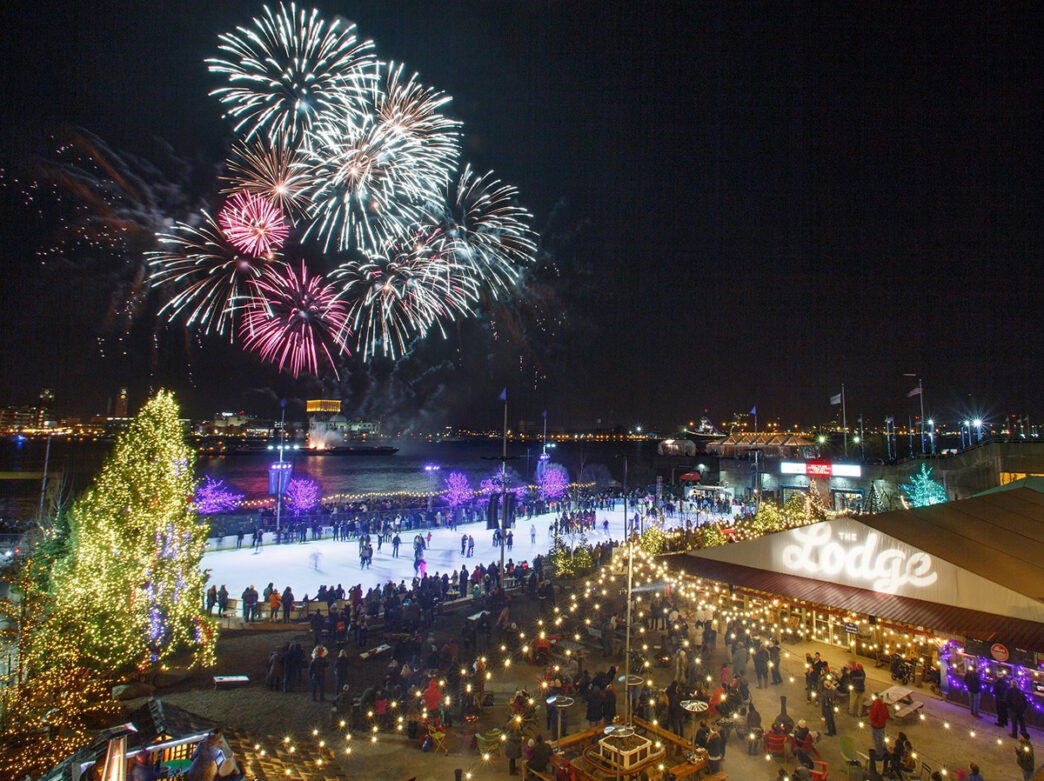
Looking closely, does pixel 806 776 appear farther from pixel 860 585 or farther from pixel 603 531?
pixel 603 531

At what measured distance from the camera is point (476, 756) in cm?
1041

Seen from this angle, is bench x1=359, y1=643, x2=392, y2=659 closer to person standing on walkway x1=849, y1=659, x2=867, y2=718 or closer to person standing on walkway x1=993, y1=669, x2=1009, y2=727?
person standing on walkway x1=849, y1=659, x2=867, y2=718

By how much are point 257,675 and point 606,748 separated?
9148 mm

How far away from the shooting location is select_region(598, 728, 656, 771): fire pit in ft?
28.9

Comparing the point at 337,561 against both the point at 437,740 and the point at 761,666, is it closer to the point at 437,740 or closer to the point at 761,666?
the point at 437,740

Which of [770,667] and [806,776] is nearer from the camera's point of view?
[806,776]

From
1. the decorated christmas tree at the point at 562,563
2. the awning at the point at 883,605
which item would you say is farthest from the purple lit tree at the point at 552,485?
the awning at the point at 883,605

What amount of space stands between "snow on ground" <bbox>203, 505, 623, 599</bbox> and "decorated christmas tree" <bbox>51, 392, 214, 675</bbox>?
6.59 metres

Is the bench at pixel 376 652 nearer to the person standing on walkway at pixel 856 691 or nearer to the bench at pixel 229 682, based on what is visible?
the bench at pixel 229 682

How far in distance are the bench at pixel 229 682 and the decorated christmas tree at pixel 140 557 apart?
3.23ft

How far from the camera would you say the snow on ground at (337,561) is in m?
21.9

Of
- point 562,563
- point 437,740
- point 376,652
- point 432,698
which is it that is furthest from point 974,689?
point 562,563

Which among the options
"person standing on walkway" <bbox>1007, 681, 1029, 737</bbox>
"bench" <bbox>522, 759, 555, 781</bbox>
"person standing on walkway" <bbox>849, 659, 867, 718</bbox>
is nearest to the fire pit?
"bench" <bbox>522, 759, 555, 781</bbox>

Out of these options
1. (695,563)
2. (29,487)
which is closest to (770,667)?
(695,563)
